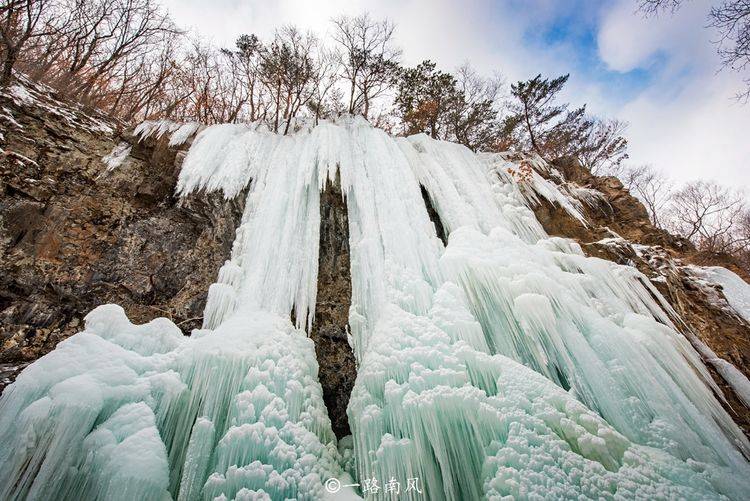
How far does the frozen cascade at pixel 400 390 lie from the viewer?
2.09 meters

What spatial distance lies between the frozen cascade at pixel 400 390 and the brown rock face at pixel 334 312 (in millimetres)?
338

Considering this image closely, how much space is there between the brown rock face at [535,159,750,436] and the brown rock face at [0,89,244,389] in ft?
21.3

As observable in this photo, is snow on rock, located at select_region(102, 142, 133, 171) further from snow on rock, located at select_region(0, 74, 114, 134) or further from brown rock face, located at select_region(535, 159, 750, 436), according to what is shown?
brown rock face, located at select_region(535, 159, 750, 436)

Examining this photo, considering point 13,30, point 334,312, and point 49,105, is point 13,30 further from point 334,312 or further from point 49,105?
point 334,312

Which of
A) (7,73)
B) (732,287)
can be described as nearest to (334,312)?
(7,73)

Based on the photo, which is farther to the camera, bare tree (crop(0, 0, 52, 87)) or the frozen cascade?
bare tree (crop(0, 0, 52, 87))

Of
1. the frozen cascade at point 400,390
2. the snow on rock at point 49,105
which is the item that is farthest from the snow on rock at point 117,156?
the frozen cascade at point 400,390

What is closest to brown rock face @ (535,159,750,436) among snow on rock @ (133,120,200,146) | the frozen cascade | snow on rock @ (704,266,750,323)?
snow on rock @ (704,266,750,323)

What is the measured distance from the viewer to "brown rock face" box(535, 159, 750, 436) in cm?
419
